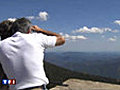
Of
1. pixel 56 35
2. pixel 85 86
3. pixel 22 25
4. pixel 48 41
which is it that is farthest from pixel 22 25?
pixel 85 86

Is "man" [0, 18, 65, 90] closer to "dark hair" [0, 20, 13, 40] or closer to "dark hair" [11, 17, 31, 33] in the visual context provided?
"dark hair" [11, 17, 31, 33]

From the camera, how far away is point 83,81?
6441 millimetres

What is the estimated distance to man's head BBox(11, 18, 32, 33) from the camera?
73.6 inches

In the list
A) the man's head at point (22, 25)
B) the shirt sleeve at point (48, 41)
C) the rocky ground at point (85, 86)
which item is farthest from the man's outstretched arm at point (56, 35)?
the rocky ground at point (85, 86)

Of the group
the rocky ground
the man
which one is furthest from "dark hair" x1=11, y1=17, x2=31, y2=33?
the rocky ground

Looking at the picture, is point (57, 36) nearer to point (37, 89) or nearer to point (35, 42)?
point (35, 42)

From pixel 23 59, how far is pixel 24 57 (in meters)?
0.02

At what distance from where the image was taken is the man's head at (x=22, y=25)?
1.87 metres

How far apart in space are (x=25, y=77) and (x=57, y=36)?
514 mm

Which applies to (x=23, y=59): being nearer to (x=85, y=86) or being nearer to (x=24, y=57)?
(x=24, y=57)

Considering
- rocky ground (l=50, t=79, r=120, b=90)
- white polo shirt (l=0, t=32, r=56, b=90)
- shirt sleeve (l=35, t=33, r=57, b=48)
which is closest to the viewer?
white polo shirt (l=0, t=32, r=56, b=90)

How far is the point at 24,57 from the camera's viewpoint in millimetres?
1819

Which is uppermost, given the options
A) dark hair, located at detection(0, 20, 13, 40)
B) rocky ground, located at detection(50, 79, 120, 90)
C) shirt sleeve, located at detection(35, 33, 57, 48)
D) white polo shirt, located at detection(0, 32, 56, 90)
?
dark hair, located at detection(0, 20, 13, 40)

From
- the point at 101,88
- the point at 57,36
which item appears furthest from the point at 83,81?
the point at 57,36
